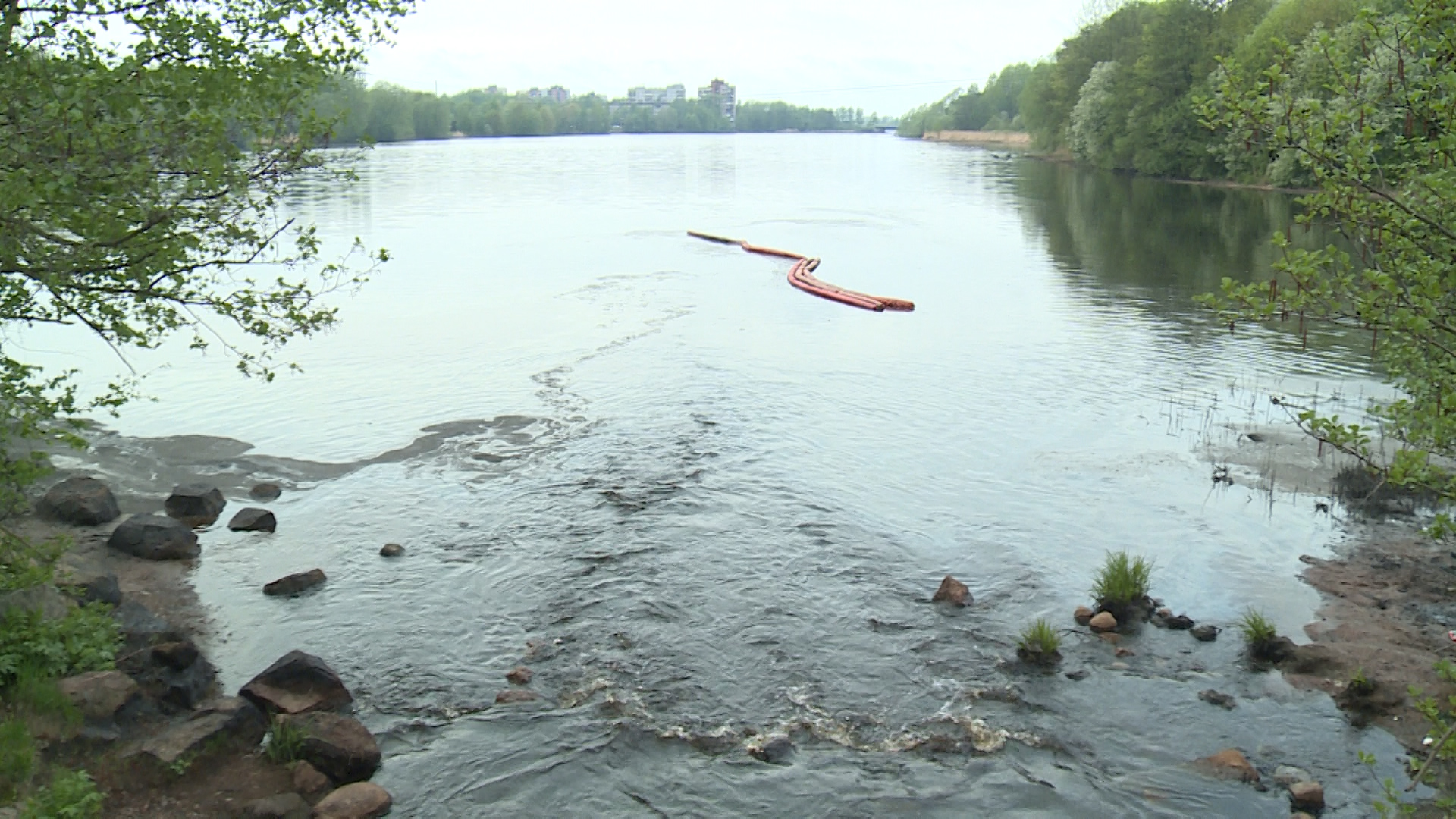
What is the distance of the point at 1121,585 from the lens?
15.2m

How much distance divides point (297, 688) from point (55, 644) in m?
2.43

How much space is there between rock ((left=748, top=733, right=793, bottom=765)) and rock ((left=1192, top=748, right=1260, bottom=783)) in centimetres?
412

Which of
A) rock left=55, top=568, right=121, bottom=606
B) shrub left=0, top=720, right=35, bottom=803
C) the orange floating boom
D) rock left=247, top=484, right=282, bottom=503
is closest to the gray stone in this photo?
shrub left=0, top=720, right=35, bottom=803

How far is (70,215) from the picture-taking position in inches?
428

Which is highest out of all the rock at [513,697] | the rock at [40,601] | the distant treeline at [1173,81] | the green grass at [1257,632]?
the distant treeline at [1173,81]

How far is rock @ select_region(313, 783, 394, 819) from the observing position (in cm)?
1058

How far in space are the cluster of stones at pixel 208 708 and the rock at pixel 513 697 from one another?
0.22 feet

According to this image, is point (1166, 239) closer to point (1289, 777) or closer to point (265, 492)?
point (265, 492)

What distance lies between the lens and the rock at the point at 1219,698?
42.4 ft

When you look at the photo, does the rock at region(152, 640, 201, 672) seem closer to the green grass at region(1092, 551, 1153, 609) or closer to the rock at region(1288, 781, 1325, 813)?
the green grass at region(1092, 551, 1153, 609)

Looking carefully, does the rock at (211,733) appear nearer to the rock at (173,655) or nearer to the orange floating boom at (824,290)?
the rock at (173,655)

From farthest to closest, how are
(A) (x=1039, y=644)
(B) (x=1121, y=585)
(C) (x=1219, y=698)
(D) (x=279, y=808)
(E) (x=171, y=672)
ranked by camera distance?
(B) (x=1121, y=585) → (A) (x=1039, y=644) → (C) (x=1219, y=698) → (E) (x=171, y=672) → (D) (x=279, y=808)

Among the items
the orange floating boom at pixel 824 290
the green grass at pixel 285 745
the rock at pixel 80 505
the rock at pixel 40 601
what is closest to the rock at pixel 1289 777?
the green grass at pixel 285 745

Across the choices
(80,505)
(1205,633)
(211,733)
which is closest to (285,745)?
(211,733)
